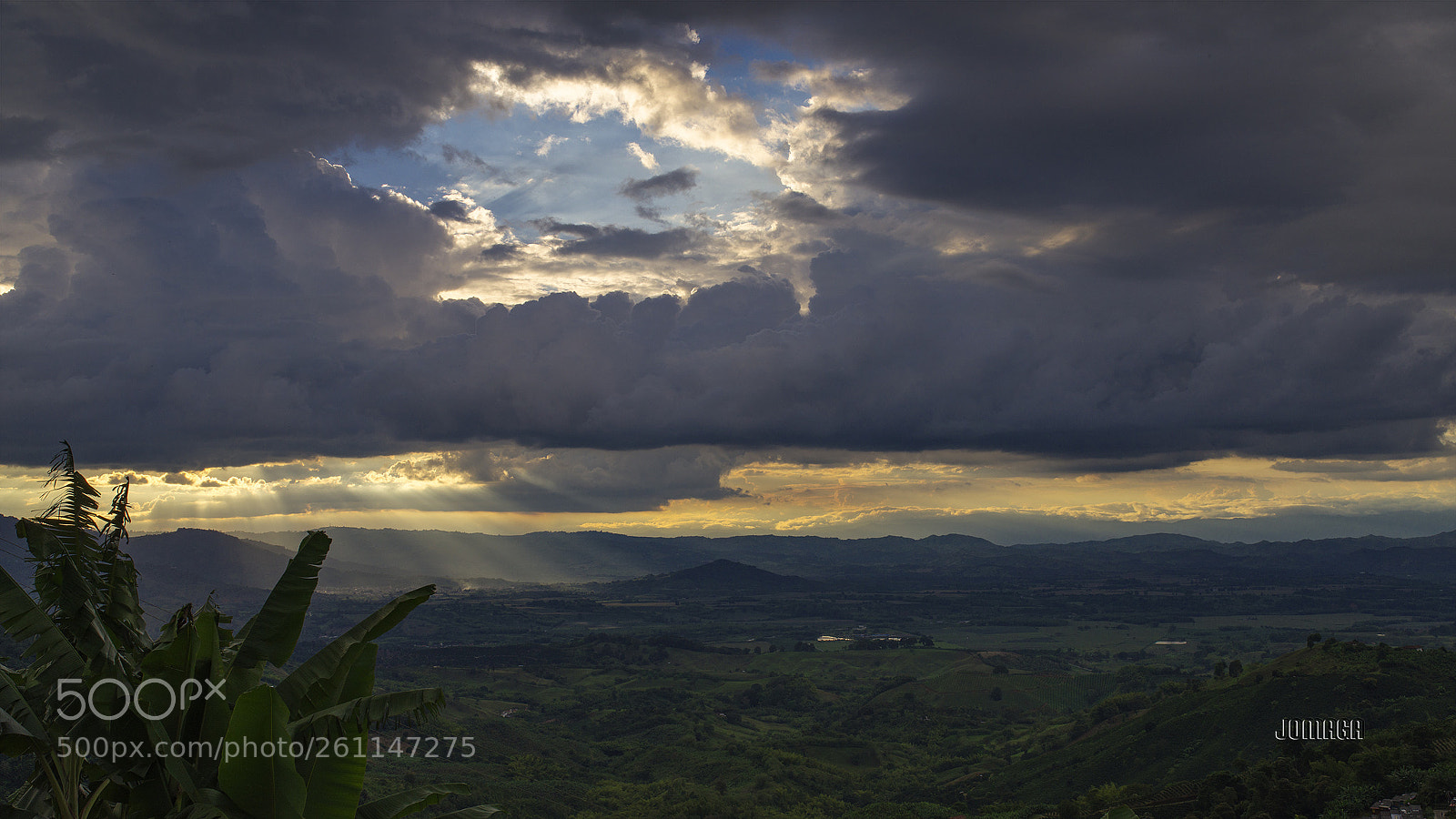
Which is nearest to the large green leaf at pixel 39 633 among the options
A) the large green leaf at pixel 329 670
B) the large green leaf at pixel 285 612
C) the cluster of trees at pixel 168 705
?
the cluster of trees at pixel 168 705

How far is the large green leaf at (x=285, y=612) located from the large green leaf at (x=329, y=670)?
53cm

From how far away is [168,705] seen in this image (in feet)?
56.3

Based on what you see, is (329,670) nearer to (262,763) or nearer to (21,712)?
(262,763)

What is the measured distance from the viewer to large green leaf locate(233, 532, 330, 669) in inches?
720

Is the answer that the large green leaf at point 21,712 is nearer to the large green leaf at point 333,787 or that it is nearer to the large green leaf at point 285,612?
the large green leaf at point 285,612

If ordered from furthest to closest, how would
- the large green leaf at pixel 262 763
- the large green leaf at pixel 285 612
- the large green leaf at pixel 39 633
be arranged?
the large green leaf at pixel 285 612 < the large green leaf at pixel 39 633 < the large green leaf at pixel 262 763

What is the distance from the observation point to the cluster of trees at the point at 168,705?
1577cm

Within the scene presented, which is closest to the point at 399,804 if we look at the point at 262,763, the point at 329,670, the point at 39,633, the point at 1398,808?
the point at 329,670

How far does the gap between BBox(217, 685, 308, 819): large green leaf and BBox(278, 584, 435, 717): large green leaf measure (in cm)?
260

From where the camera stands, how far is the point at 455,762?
7106 inches

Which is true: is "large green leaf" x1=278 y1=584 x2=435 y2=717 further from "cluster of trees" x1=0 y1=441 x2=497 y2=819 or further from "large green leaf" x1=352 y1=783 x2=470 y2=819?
"large green leaf" x1=352 y1=783 x2=470 y2=819

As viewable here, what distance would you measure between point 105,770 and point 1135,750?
171 metres

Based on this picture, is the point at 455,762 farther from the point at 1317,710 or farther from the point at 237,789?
the point at 237,789

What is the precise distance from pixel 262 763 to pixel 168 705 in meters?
3.03
